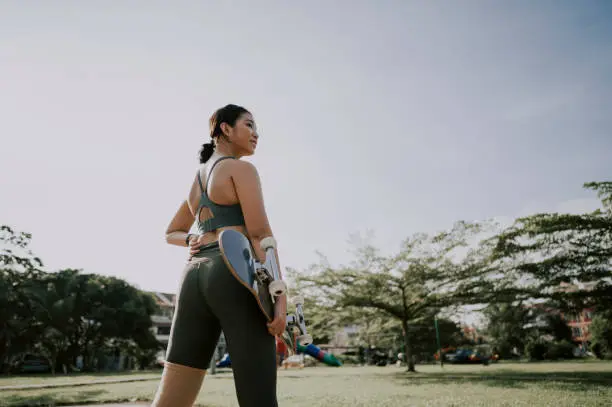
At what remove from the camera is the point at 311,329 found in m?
18.1

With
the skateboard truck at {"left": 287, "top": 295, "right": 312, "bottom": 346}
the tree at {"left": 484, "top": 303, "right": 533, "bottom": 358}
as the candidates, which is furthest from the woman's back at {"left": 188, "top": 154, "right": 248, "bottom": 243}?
the tree at {"left": 484, "top": 303, "right": 533, "bottom": 358}

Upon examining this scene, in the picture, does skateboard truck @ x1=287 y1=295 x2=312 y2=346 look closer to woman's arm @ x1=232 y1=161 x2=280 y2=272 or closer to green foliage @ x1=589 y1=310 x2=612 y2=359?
woman's arm @ x1=232 y1=161 x2=280 y2=272

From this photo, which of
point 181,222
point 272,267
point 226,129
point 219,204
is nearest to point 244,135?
point 226,129

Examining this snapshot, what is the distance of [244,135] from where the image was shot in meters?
2.19

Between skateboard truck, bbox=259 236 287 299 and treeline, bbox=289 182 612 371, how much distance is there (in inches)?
542

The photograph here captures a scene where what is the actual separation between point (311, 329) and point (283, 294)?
56.8 feet

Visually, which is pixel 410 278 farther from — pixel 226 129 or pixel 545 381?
pixel 226 129

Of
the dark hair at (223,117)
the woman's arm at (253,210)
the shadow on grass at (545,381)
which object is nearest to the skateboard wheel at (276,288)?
the woman's arm at (253,210)

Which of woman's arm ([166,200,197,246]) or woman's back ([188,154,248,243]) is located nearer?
woman's back ([188,154,248,243])

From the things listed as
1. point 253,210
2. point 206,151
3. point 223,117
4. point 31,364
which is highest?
point 223,117

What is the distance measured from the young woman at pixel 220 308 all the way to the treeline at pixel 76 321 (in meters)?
31.3

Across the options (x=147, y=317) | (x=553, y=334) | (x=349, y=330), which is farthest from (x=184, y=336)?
(x=349, y=330)

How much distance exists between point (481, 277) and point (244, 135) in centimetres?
1691

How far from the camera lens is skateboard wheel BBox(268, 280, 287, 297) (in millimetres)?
1662
